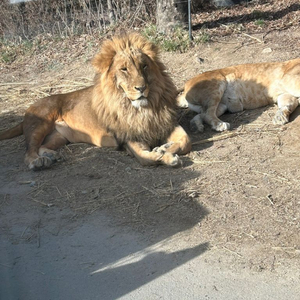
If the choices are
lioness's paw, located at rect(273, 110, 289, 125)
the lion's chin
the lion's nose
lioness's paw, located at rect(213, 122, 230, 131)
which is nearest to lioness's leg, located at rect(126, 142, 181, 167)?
the lion's chin

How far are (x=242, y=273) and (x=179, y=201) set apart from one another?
43.7 inches

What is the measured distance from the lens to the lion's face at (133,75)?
16.5 ft

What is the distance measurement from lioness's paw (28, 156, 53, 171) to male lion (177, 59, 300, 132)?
6.18ft

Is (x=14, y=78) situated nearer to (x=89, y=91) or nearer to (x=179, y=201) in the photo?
(x=89, y=91)

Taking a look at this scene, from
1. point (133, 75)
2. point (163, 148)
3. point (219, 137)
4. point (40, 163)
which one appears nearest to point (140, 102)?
point (133, 75)

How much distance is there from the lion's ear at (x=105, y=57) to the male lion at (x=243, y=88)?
4.60 feet

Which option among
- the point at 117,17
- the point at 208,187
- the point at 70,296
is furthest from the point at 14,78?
the point at 70,296

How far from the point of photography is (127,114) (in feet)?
17.5

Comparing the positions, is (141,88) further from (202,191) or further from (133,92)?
(202,191)

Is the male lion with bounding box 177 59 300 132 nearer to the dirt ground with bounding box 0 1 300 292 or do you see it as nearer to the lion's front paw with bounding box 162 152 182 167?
the dirt ground with bounding box 0 1 300 292

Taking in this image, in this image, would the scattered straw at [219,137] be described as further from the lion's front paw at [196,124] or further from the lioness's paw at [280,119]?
the lioness's paw at [280,119]

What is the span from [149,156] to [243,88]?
2035mm

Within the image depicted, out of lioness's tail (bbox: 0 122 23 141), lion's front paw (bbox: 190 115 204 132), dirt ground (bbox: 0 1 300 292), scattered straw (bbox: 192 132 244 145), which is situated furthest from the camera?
lioness's tail (bbox: 0 122 23 141)

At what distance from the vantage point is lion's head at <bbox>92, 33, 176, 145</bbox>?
5117mm
